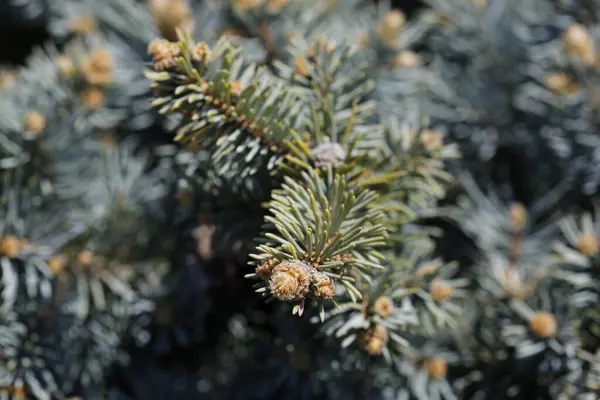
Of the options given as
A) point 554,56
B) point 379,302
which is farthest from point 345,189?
point 554,56

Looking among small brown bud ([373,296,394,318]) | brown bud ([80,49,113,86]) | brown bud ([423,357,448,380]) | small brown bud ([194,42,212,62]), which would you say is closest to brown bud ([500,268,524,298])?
brown bud ([423,357,448,380])

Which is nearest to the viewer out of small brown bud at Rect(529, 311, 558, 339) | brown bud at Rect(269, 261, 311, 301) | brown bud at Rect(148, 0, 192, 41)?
brown bud at Rect(269, 261, 311, 301)

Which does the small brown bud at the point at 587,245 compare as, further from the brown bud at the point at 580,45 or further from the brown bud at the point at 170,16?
the brown bud at the point at 170,16

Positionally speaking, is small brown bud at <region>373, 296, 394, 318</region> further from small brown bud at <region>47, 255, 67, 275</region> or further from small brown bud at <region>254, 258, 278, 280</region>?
small brown bud at <region>47, 255, 67, 275</region>

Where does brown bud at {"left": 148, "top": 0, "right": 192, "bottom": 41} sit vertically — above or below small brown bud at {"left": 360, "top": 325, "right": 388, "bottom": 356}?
above

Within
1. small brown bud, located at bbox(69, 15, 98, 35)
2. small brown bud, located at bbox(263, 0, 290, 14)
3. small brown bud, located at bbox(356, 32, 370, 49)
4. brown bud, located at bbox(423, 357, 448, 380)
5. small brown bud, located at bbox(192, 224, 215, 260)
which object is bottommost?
brown bud, located at bbox(423, 357, 448, 380)
